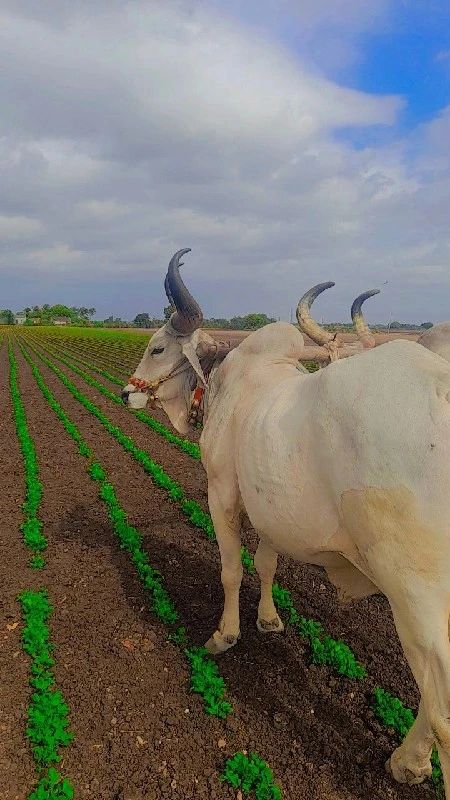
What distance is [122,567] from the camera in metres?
6.90

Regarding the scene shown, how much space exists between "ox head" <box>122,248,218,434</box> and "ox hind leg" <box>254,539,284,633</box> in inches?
64.2

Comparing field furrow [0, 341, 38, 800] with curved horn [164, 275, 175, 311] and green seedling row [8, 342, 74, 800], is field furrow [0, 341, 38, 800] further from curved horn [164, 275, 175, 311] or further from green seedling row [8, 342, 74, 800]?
curved horn [164, 275, 175, 311]

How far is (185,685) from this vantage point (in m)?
4.68

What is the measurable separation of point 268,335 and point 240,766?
125 inches

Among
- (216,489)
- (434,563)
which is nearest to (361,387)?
(434,563)

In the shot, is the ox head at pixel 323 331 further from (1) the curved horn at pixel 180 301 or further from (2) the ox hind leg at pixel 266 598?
(2) the ox hind leg at pixel 266 598

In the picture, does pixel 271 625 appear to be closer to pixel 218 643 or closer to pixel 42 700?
pixel 218 643

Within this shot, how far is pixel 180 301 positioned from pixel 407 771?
165 inches

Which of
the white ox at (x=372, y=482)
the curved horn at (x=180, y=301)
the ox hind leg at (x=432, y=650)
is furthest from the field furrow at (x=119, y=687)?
the curved horn at (x=180, y=301)

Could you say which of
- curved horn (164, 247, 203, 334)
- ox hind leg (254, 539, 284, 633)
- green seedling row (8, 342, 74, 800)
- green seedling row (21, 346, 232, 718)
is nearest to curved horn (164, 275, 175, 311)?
curved horn (164, 247, 203, 334)

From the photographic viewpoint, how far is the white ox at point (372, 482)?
9.10 ft

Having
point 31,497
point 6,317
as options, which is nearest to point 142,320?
point 6,317

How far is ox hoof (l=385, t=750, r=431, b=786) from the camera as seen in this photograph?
3.60 metres

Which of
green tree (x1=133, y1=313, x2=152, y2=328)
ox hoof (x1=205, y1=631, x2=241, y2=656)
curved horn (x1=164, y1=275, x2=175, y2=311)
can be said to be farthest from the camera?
green tree (x1=133, y1=313, x2=152, y2=328)
